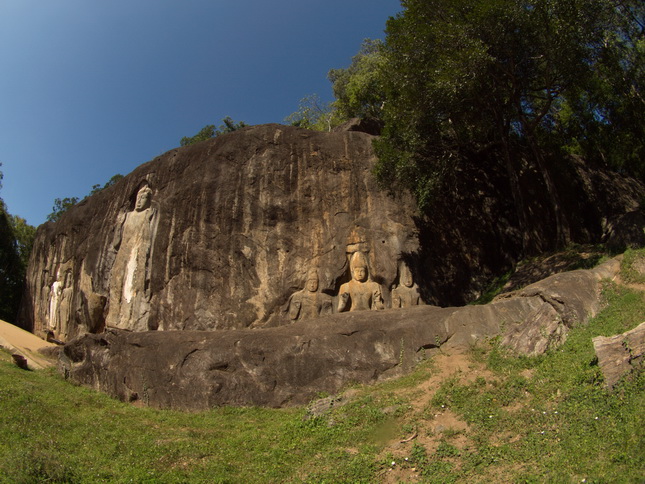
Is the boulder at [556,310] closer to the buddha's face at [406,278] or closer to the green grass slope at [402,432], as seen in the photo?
the green grass slope at [402,432]

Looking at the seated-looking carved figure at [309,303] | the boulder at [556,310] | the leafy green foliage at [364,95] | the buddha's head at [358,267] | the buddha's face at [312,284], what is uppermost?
the leafy green foliage at [364,95]

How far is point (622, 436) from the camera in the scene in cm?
758

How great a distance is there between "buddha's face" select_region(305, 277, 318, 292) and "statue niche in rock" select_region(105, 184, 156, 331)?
5.54 metres

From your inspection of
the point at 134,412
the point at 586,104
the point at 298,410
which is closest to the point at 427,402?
the point at 298,410

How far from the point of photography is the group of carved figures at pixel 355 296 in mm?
17656

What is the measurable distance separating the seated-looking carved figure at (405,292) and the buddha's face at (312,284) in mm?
2471

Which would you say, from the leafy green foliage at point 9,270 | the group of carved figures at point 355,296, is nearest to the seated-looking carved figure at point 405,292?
the group of carved figures at point 355,296

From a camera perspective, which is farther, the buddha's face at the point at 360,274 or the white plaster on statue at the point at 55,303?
the white plaster on statue at the point at 55,303

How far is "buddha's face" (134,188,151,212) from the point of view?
2116cm

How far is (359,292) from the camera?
58.5ft

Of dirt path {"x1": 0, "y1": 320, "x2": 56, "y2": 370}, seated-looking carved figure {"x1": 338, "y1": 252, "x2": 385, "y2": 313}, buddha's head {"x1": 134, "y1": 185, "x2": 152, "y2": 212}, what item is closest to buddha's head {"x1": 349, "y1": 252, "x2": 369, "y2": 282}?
seated-looking carved figure {"x1": 338, "y1": 252, "x2": 385, "y2": 313}

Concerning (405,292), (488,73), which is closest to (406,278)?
(405,292)

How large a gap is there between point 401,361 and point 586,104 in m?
15.6

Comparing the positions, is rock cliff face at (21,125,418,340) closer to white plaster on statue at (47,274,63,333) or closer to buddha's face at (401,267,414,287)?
buddha's face at (401,267,414,287)
